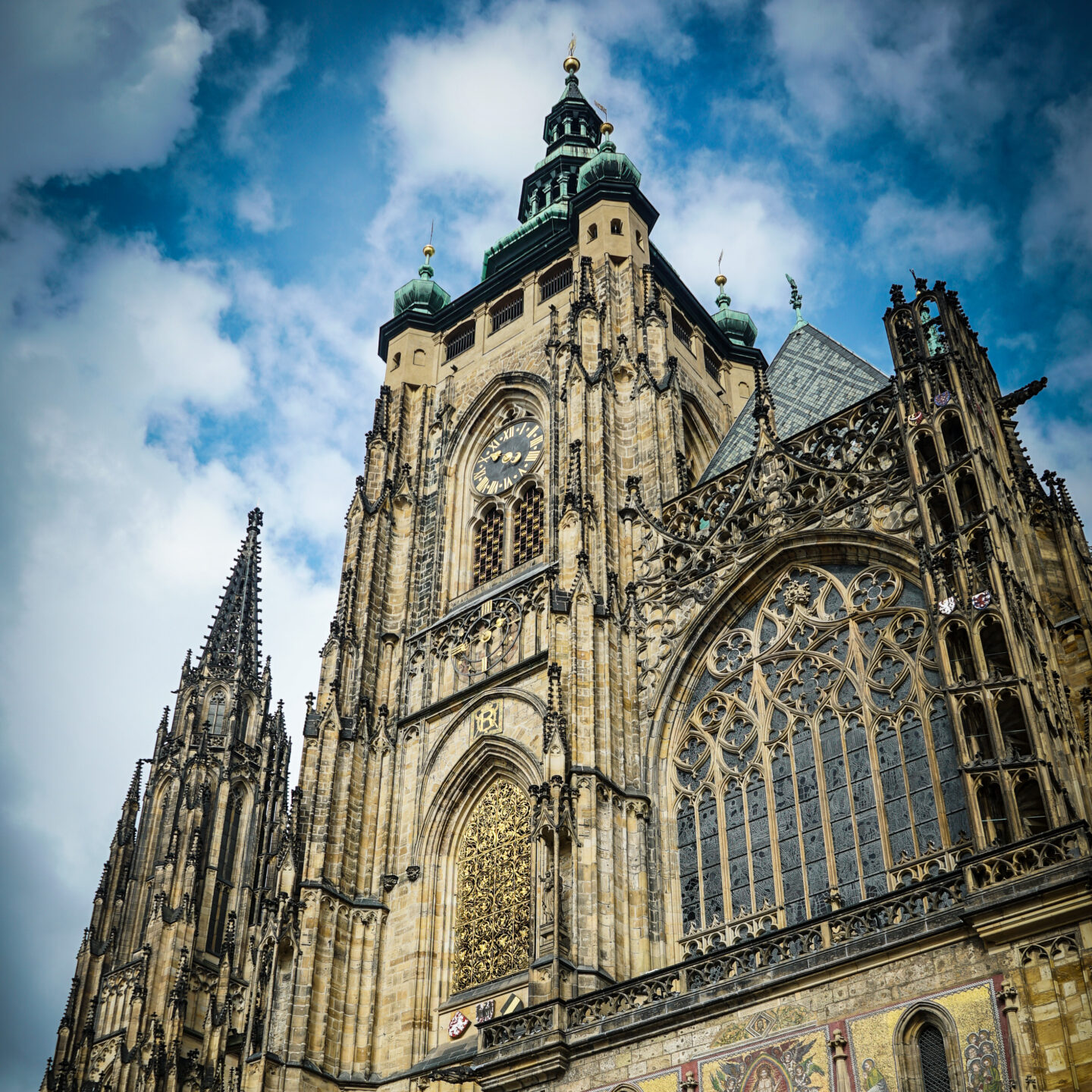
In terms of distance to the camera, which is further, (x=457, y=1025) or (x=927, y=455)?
(x=457, y=1025)

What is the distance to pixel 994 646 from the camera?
15734 mm

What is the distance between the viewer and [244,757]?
42.0m

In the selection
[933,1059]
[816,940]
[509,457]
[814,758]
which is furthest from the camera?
[509,457]

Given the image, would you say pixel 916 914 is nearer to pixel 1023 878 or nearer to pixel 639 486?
pixel 1023 878

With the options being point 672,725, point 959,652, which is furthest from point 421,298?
point 959,652

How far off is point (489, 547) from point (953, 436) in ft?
36.1

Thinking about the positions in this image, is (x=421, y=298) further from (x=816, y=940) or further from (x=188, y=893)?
(x=816, y=940)

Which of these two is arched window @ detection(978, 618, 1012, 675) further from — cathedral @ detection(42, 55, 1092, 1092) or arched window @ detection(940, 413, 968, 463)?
arched window @ detection(940, 413, 968, 463)

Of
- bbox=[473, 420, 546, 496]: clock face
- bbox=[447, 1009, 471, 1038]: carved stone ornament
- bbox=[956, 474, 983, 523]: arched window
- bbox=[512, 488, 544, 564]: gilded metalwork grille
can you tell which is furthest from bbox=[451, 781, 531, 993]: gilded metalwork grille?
bbox=[956, 474, 983, 523]: arched window

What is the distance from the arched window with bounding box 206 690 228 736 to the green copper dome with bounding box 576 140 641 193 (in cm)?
2117

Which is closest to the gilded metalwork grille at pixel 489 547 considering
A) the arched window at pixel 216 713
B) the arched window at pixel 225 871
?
the arched window at pixel 225 871

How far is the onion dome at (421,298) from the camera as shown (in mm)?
32188

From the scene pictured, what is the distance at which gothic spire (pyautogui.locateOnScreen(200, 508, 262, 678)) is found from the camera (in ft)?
148

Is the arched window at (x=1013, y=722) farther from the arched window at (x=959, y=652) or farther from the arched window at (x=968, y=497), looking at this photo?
the arched window at (x=968, y=497)
